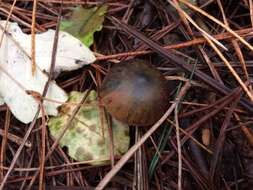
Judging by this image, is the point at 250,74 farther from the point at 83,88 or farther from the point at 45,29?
the point at 45,29

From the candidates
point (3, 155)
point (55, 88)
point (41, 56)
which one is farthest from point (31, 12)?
point (3, 155)

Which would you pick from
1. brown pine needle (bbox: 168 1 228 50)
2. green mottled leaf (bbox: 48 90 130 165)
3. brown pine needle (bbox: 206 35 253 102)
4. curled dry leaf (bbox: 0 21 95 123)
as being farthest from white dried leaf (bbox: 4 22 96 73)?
brown pine needle (bbox: 206 35 253 102)

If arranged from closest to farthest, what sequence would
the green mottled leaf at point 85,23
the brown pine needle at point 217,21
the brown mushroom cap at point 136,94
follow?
the brown mushroom cap at point 136,94 < the brown pine needle at point 217,21 < the green mottled leaf at point 85,23

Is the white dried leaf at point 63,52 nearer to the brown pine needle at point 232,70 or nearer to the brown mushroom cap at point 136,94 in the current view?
the brown mushroom cap at point 136,94

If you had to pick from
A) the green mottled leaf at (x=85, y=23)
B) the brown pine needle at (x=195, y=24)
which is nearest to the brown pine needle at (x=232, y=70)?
the brown pine needle at (x=195, y=24)

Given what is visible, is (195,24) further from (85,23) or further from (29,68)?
(29,68)

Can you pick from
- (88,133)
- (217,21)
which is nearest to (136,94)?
(88,133)
